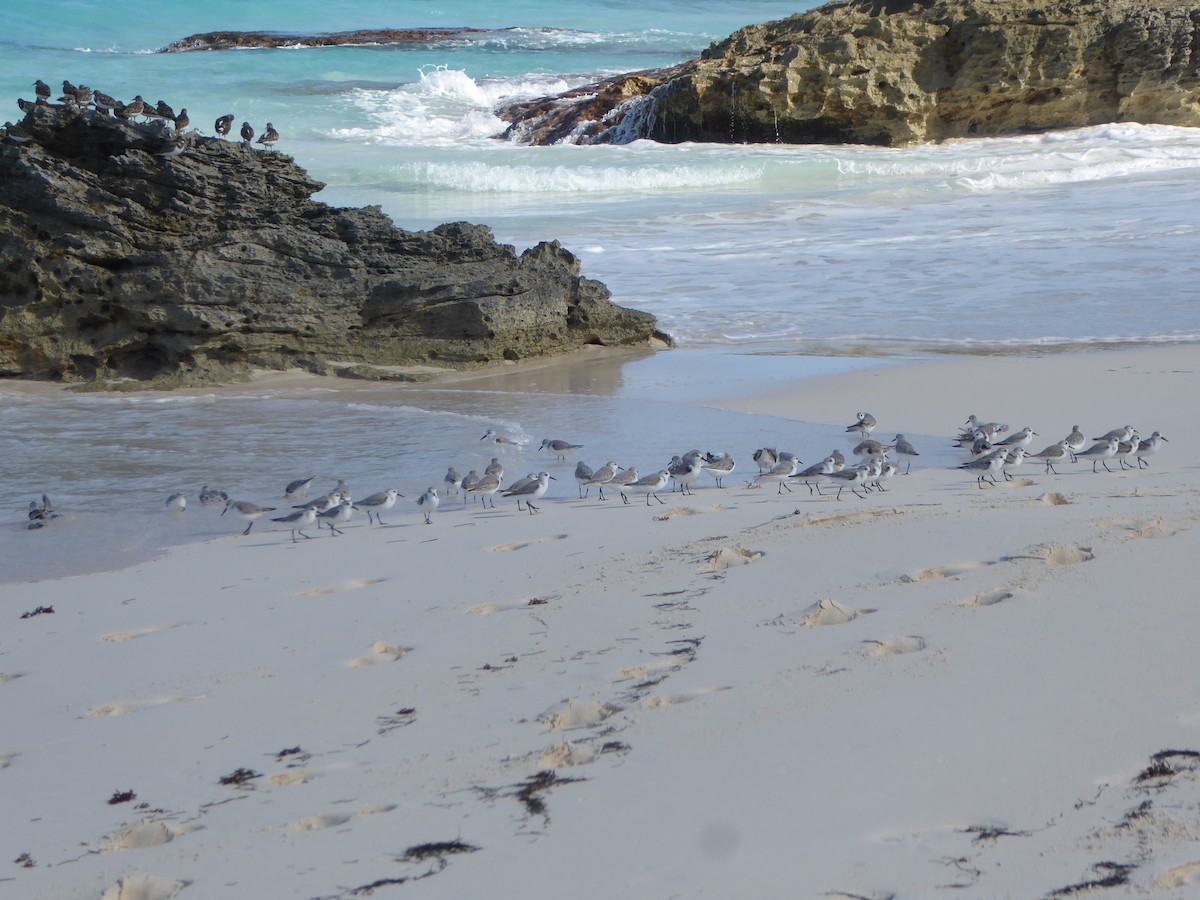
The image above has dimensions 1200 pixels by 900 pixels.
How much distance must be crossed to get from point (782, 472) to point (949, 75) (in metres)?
27.1

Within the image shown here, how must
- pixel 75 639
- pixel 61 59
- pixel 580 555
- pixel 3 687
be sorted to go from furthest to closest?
pixel 61 59 → pixel 580 555 → pixel 75 639 → pixel 3 687

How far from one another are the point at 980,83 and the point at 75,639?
99.3 ft

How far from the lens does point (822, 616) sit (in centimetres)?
452

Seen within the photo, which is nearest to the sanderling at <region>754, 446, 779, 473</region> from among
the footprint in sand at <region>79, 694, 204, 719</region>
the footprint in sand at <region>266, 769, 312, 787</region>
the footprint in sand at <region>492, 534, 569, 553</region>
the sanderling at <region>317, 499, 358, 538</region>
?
the footprint in sand at <region>492, 534, 569, 553</region>

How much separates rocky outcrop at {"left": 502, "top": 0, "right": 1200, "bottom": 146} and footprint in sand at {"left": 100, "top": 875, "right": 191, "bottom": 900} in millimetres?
29974

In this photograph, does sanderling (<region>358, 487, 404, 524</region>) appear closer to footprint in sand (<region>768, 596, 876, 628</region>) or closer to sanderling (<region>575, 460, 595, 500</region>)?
sanderling (<region>575, 460, 595, 500</region>)

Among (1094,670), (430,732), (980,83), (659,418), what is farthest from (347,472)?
(980,83)

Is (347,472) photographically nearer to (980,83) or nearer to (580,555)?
(580,555)

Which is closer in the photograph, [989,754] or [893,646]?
[989,754]

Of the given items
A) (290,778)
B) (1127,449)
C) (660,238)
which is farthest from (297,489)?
(660,238)

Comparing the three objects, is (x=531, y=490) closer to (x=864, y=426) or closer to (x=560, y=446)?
(x=560, y=446)

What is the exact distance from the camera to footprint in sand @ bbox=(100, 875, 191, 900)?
3191mm

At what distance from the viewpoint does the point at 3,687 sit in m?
4.75

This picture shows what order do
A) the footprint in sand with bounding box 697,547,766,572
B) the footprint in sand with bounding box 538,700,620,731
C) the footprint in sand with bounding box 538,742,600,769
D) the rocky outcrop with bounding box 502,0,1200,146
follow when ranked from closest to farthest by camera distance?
the footprint in sand with bounding box 538,742,600,769 < the footprint in sand with bounding box 538,700,620,731 < the footprint in sand with bounding box 697,547,766,572 < the rocky outcrop with bounding box 502,0,1200,146
